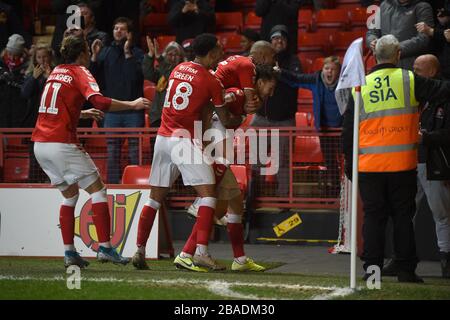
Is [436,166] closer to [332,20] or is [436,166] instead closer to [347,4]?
[332,20]

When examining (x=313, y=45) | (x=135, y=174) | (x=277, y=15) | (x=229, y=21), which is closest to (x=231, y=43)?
(x=229, y=21)

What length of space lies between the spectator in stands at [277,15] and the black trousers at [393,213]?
6.59 meters

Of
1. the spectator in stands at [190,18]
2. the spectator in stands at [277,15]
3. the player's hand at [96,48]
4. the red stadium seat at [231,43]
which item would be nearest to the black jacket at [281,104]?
the spectator in stands at [277,15]

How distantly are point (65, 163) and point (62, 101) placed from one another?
2.05 ft

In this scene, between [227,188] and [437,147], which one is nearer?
[437,147]

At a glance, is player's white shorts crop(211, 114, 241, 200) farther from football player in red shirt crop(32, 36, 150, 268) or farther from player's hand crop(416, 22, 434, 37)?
player's hand crop(416, 22, 434, 37)

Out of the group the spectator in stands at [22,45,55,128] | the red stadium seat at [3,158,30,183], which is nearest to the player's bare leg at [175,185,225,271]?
the red stadium seat at [3,158,30,183]

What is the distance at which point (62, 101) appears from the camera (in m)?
9.35

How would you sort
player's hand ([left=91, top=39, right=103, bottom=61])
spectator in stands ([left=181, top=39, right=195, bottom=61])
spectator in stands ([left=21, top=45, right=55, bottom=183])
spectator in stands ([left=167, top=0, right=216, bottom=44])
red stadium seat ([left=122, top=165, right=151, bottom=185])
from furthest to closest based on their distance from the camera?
spectator in stands ([left=167, top=0, right=216, bottom=44]) → player's hand ([left=91, top=39, right=103, bottom=61]) → spectator in stands ([left=181, top=39, right=195, bottom=61]) → spectator in stands ([left=21, top=45, right=55, bottom=183]) → red stadium seat ([left=122, top=165, right=151, bottom=185])

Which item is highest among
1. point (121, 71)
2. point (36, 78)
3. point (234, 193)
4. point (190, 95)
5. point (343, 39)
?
point (343, 39)

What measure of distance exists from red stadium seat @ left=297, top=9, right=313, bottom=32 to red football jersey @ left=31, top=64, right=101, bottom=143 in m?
8.85

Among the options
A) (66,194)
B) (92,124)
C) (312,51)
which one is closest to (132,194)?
(66,194)

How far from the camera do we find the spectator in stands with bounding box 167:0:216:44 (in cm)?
1565
